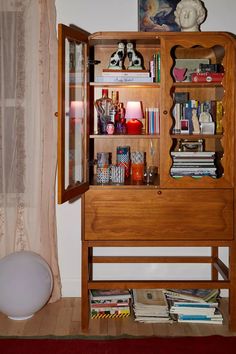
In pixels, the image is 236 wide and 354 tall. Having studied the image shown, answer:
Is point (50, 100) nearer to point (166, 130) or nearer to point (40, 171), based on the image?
point (40, 171)

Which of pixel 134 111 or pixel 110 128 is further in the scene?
pixel 134 111

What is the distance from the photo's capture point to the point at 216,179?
2494 millimetres

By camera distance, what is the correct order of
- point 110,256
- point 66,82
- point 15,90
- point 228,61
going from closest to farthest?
point 66,82
point 228,61
point 15,90
point 110,256

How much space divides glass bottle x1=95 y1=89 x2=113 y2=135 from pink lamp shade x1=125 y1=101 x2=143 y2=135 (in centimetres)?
12

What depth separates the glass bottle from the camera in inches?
105

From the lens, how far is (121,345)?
7.59 ft

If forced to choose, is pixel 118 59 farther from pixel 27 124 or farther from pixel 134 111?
pixel 27 124

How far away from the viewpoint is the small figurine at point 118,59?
2.65m

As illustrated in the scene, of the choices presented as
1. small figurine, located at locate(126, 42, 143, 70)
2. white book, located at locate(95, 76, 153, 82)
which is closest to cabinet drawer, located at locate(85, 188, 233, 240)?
white book, located at locate(95, 76, 153, 82)

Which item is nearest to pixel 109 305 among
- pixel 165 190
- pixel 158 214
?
pixel 158 214

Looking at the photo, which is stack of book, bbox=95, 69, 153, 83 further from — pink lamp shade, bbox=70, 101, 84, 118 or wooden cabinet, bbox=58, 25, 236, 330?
pink lamp shade, bbox=70, 101, 84, 118

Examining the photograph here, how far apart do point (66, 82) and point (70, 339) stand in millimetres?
1394

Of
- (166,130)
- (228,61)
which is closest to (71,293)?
(166,130)

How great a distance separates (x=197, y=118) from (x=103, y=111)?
1.91ft
